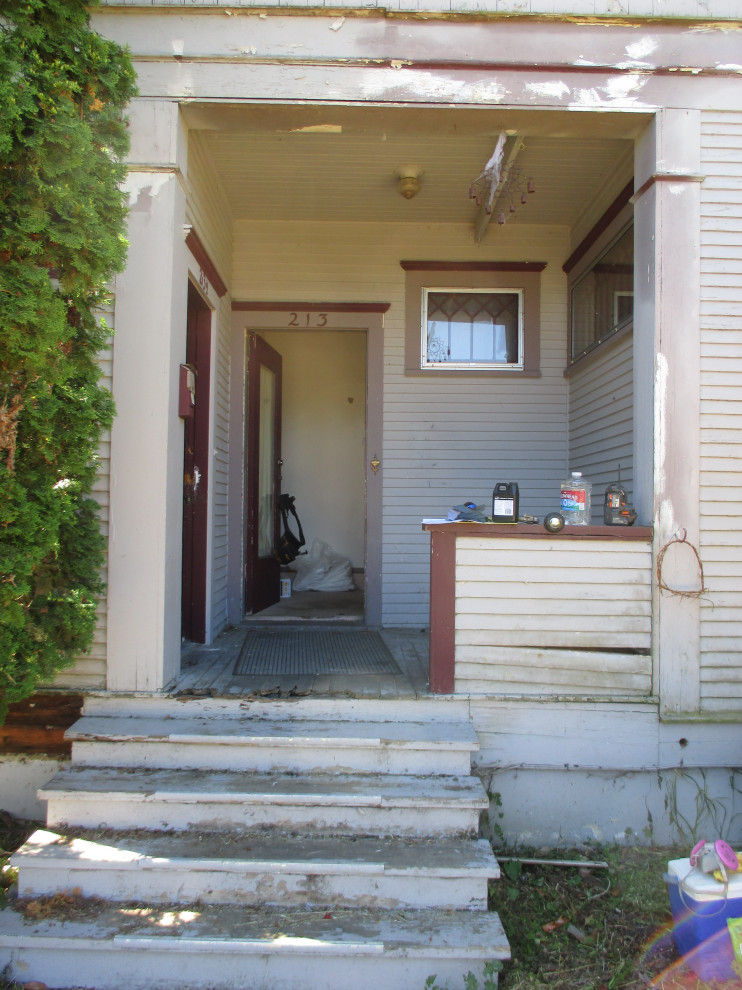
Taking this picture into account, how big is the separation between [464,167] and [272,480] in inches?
118

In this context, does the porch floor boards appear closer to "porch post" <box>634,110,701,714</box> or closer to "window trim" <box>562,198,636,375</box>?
"porch post" <box>634,110,701,714</box>

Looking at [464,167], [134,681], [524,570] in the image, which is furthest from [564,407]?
[134,681]

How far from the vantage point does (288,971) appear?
2.20 meters

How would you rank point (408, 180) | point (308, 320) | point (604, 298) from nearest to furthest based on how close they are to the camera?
point (408, 180), point (604, 298), point (308, 320)

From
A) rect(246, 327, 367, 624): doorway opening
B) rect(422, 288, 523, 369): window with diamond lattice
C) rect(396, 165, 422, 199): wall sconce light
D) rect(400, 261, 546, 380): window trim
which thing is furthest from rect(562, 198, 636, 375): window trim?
rect(246, 327, 367, 624): doorway opening

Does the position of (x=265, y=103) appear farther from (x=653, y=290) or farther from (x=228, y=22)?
(x=653, y=290)

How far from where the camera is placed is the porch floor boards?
3.08m

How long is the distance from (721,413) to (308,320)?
9.90ft

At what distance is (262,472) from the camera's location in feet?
18.4

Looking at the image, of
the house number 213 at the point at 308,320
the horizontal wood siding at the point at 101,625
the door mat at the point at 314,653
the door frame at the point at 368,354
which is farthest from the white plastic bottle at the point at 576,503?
the house number 213 at the point at 308,320

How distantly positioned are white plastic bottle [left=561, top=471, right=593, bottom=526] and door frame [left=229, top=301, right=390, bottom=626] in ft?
6.57

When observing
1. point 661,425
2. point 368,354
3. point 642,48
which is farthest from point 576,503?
point 368,354

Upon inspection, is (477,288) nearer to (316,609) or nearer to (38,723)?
Result: (316,609)

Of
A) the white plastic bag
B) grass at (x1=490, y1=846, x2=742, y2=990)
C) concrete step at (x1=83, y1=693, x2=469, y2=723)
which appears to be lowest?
grass at (x1=490, y1=846, x2=742, y2=990)
